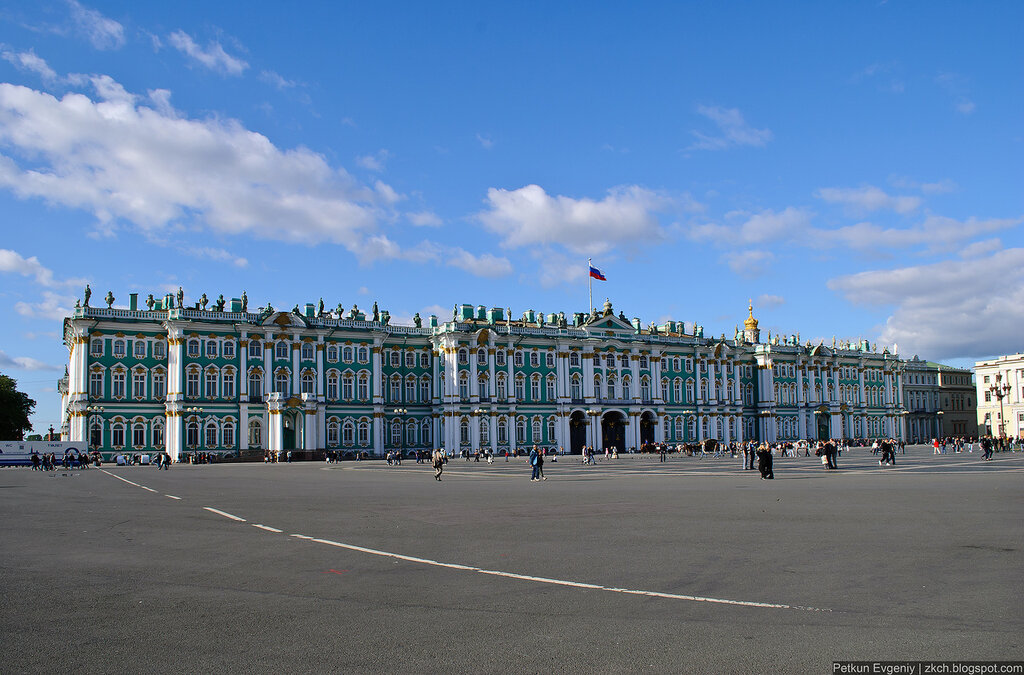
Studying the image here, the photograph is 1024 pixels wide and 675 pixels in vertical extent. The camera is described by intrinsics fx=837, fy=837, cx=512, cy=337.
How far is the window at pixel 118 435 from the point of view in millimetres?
75625

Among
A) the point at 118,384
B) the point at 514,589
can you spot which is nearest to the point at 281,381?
the point at 118,384

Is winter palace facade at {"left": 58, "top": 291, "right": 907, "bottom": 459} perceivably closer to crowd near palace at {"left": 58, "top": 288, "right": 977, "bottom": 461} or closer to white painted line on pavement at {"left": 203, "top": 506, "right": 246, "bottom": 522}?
crowd near palace at {"left": 58, "top": 288, "right": 977, "bottom": 461}

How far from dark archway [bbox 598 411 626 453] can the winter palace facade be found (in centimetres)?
18

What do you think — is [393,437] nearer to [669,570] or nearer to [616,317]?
[616,317]

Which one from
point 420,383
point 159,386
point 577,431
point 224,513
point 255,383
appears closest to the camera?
point 224,513

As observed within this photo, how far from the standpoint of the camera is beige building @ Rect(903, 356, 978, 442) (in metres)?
143

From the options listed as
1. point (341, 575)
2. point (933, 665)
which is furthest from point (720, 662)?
point (341, 575)

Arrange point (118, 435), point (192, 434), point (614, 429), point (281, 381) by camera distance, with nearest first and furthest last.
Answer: point (118, 435) < point (192, 434) < point (281, 381) < point (614, 429)

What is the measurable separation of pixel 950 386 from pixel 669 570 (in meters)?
157

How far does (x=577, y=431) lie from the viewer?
100125mm

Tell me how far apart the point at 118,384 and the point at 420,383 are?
30.9 meters

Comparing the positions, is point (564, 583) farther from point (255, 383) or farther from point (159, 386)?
point (159, 386)

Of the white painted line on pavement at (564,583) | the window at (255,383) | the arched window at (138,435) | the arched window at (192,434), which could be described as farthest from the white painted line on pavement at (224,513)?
the window at (255,383)

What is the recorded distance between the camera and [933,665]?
25.2 feet
